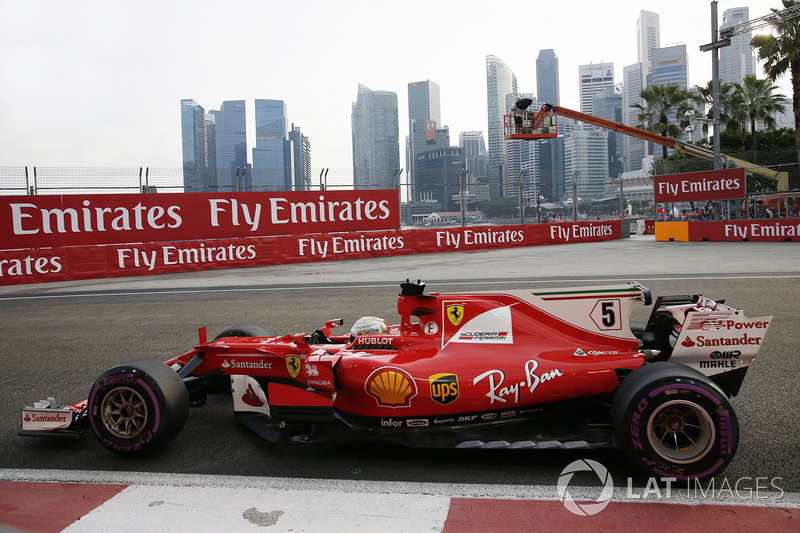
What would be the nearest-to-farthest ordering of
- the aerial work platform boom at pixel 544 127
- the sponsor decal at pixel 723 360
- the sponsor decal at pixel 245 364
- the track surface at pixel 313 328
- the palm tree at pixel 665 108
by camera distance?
the track surface at pixel 313 328 → the sponsor decal at pixel 723 360 → the sponsor decal at pixel 245 364 → the aerial work platform boom at pixel 544 127 → the palm tree at pixel 665 108

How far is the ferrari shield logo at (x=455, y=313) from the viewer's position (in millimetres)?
4316

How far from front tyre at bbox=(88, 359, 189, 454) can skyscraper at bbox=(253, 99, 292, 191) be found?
18.2m

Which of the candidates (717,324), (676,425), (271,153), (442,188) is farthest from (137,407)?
(271,153)

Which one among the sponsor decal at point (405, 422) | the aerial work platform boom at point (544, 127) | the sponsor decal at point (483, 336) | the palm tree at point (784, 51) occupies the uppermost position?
the palm tree at point (784, 51)

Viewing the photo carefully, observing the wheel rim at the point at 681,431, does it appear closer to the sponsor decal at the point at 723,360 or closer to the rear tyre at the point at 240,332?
the sponsor decal at the point at 723,360

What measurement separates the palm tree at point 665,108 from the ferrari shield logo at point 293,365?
1938 inches

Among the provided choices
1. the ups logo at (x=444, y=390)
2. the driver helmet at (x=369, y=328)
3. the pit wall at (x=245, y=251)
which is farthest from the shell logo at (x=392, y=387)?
the pit wall at (x=245, y=251)

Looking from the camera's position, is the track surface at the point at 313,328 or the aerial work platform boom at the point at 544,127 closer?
the track surface at the point at 313,328

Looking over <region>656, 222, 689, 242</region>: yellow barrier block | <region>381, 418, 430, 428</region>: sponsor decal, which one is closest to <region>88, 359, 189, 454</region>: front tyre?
<region>381, 418, 430, 428</region>: sponsor decal

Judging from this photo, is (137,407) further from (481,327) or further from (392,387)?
(481,327)

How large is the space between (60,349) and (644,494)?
23.0 ft

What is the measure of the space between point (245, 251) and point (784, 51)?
30.3 m

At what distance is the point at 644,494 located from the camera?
3.39m

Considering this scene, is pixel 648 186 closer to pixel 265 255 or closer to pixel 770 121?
pixel 770 121
